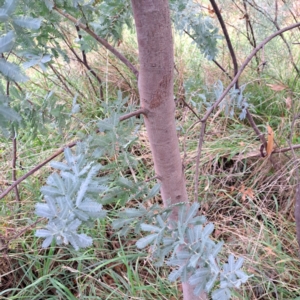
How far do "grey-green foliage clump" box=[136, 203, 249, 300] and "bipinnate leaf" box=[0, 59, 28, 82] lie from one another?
0.95ft

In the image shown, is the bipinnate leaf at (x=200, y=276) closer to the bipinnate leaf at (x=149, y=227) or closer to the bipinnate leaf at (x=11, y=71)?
the bipinnate leaf at (x=149, y=227)

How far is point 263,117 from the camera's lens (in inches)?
63.0

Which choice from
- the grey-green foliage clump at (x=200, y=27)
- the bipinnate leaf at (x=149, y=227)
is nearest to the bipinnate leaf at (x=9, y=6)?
the bipinnate leaf at (x=149, y=227)

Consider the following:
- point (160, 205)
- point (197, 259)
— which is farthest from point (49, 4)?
point (160, 205)

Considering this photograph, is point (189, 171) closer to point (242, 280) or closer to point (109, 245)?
point (109, 245)

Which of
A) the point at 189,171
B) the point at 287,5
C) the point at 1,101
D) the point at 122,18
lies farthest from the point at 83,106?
the point at 1,101

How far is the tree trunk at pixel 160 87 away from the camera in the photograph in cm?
45

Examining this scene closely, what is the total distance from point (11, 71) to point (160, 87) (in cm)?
23

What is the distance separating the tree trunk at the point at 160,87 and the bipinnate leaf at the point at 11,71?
184mm

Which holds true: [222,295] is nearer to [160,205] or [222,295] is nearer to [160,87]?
[160,87]

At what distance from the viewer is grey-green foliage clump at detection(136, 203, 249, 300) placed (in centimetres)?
44

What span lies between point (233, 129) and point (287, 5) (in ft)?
2.25

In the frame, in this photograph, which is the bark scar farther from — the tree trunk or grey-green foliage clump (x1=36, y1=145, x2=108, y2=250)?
grey-green foliage clump (x1=36, y1=145, x2=108, y2=250)

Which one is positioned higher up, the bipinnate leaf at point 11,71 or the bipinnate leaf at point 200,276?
the bipinnate leaf at point 11,71
